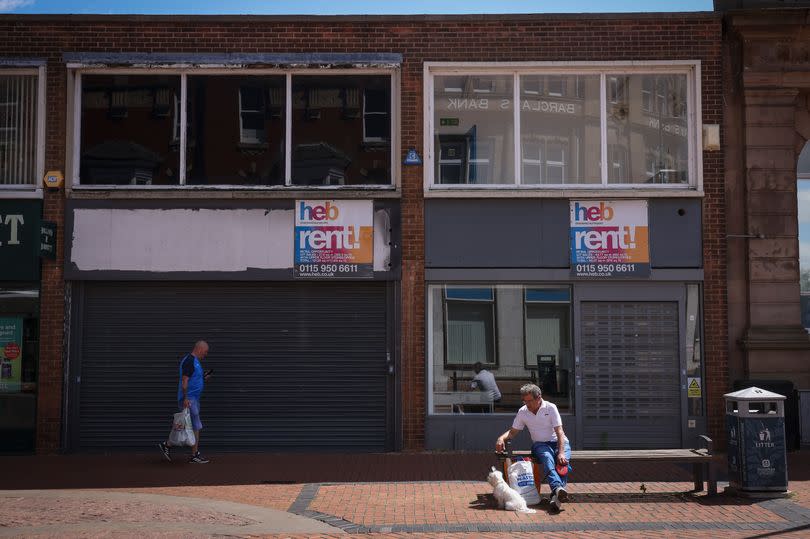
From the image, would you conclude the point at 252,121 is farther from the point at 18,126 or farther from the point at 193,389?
the point at 193,389

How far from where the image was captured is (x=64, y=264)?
14148 millimetres

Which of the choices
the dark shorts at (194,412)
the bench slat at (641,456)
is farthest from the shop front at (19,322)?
the bench slat at (641,456)

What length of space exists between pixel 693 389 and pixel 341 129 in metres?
6.65

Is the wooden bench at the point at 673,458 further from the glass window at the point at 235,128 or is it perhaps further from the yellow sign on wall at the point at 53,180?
the yellow sign on wall at the point at 53,180

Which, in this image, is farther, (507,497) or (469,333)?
(469,333)

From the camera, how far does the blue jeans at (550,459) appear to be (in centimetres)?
971

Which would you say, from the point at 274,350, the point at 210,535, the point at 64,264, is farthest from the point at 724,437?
the point at 64,264

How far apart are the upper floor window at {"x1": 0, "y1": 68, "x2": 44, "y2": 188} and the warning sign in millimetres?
10513

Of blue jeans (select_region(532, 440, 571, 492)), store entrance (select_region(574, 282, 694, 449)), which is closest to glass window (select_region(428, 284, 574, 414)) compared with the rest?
store entrance (select_region(574, 282, 694, 449))

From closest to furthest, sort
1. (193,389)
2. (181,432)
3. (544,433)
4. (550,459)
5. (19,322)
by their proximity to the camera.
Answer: (550,459) < (544,433) < (181,432) < (193,389) < (19,322)

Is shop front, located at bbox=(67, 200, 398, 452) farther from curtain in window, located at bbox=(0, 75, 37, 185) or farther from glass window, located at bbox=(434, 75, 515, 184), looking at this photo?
glass window, located at bbox=(434, 75, 515, 184)

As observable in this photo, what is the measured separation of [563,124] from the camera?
14664 mm

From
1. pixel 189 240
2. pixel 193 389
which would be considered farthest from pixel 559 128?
pixel 193 389

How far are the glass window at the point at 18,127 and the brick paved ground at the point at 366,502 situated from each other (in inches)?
174
